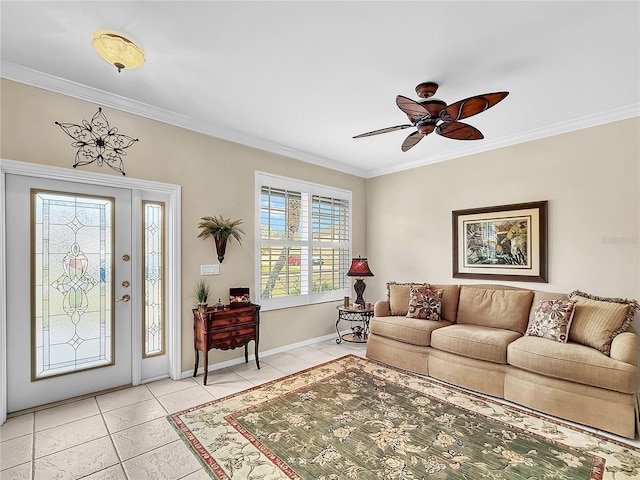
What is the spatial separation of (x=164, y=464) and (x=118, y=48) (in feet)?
9.01

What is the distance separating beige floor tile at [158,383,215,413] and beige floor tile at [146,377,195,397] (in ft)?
0.26

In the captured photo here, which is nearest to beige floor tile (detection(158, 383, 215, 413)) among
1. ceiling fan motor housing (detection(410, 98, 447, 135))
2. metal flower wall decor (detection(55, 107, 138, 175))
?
metal flower wall decor (detection(55, 107, 138, 175))

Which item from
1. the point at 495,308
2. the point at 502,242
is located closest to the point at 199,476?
the point at 495,308

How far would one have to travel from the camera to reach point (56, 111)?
9.20 feet

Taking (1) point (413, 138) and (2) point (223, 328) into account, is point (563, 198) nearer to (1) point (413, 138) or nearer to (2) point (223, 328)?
(1) point (413, 138)

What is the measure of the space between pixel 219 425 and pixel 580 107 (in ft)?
14.4

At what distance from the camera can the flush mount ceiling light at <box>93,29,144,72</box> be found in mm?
2105

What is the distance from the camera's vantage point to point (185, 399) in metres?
3.01

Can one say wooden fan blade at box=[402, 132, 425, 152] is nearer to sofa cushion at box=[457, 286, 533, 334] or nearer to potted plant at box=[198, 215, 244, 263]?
sofa cushion at box=[457, 286, 533, 334]

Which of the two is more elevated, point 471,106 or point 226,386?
point 471,106

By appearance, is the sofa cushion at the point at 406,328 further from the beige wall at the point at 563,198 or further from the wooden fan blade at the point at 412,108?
the wooden fan blade at the point at 412,108

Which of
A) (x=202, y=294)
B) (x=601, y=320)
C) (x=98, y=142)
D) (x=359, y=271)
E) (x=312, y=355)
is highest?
(x=98, y=142)

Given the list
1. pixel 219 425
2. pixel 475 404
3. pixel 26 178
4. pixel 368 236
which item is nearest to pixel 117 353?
pixel 219 425

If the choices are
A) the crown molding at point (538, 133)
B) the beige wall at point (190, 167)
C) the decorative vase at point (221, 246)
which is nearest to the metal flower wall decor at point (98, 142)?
the beige wall at point (190, 167)
